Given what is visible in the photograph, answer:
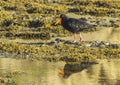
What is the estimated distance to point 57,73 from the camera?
16.9 meters

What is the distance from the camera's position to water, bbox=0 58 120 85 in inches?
621

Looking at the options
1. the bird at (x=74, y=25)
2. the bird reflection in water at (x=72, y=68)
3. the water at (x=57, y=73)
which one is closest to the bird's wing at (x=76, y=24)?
the bird at (x=74, y=25)

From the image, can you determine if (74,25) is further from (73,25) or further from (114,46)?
(114,46)

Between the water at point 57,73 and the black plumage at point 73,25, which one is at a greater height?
the black plumage at point 73,25

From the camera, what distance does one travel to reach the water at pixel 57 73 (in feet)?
51.8

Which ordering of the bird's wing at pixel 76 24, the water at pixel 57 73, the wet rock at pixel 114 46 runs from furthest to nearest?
the bird's wing at pixel 76 24, the wet rock at pixel 114 46, the water at pixel 57 73

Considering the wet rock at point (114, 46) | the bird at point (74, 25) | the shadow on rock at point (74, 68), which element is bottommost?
the wet rock at point (114, 46)

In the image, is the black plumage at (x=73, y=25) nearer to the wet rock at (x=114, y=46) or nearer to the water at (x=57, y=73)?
the wet rock at (x=114, y=46)

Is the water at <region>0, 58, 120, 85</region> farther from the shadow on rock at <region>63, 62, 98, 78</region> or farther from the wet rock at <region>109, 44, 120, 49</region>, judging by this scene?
the wet rock at <region>109, 44, 120, 49</region>

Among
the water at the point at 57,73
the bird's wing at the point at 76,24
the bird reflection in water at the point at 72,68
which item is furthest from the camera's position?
the bird's wing at the point at 76,24

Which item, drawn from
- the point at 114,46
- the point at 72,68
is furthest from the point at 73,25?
the point at 72,68

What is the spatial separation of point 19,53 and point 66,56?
1793 mm

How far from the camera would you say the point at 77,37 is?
22.5 metres

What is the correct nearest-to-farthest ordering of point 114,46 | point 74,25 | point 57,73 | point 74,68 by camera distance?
point 57,73
point 74,68
point 114,46
point 74,25
